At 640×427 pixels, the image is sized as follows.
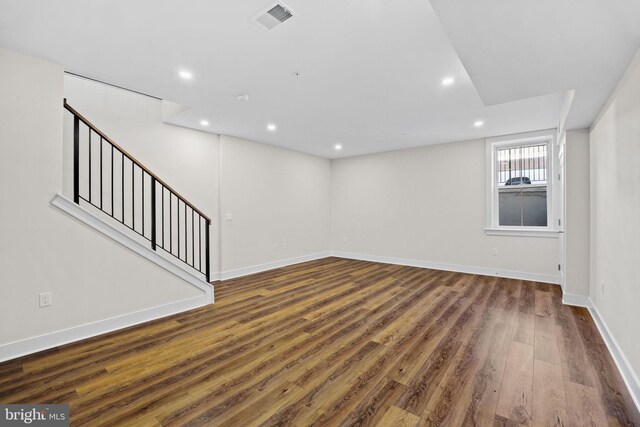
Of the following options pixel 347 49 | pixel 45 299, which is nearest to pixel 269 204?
pixel 45 299

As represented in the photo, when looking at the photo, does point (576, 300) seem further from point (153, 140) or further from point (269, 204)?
point (153, 140)

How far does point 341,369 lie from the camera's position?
2.14m

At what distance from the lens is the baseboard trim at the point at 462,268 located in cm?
473

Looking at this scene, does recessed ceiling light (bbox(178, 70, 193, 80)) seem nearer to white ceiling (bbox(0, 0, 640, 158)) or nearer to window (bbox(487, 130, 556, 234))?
white ceiling (bbox(0, 0, 640, 158))

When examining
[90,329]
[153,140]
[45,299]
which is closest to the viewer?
[45,299]

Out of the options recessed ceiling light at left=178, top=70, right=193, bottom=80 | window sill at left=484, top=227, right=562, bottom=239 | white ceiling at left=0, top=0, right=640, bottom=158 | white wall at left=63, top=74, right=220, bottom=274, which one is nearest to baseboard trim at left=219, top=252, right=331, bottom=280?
white wall at left=63, top=74, right=220, bottom=274

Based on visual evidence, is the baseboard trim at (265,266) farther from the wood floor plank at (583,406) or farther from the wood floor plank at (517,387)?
the wood floor plank at (583,406)

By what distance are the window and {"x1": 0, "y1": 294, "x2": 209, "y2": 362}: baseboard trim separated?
5373mm

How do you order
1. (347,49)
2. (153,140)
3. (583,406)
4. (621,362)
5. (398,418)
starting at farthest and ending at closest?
(153,140) < (347,49) < (621,362) < (583,406) < (398,418)

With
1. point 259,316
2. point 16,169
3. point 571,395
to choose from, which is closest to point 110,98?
point 16,169

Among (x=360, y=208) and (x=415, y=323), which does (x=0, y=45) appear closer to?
(x=415, y=323)

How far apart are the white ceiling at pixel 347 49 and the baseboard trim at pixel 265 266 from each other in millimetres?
2875

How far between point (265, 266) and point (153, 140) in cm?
304

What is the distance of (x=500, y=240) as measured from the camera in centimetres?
512
